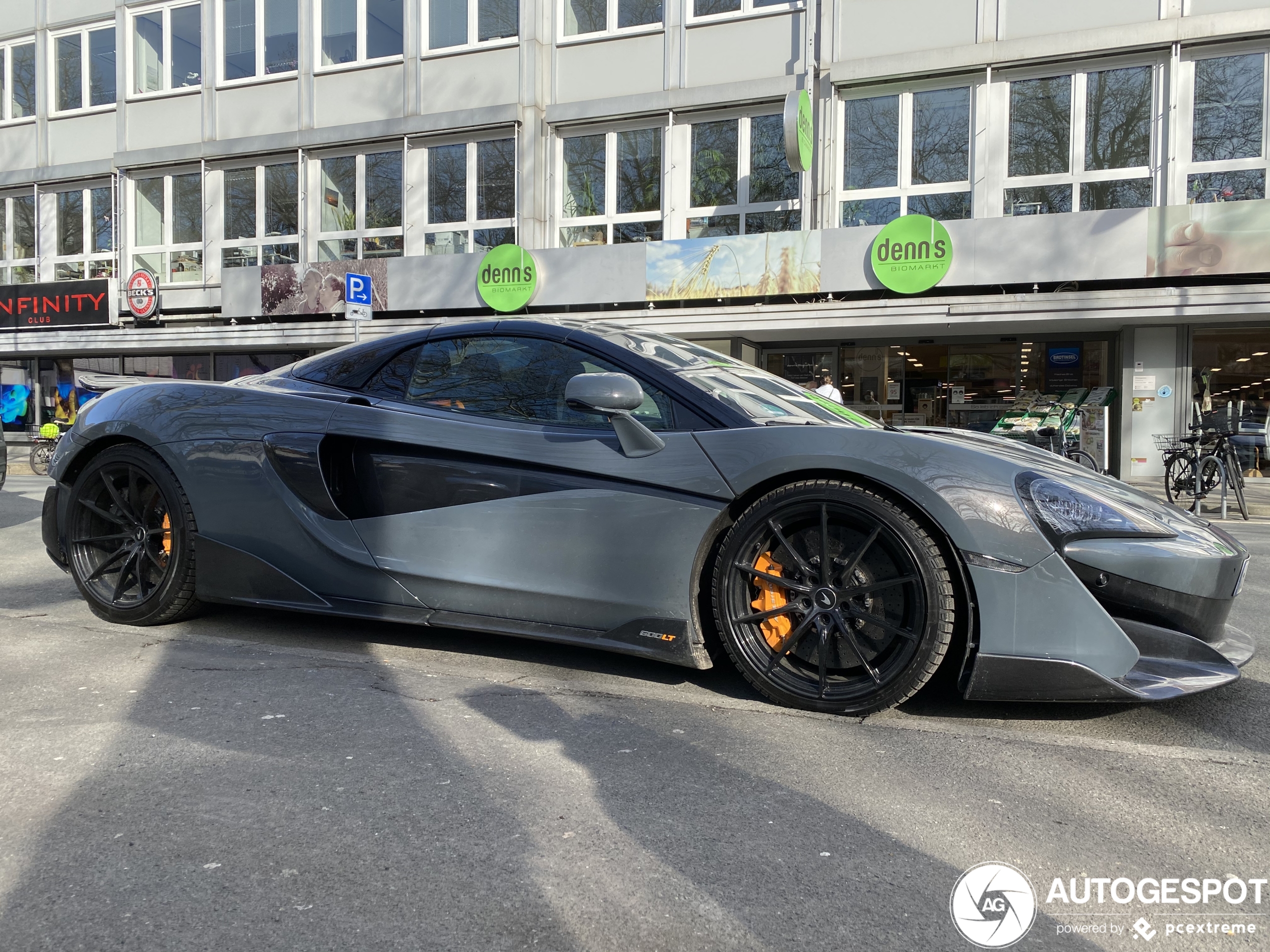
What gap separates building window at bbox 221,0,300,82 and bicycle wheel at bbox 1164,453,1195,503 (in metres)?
17.0

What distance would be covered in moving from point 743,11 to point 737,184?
9.18 ft

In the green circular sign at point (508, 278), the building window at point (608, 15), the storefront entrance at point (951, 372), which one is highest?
the building window at point (608, 15)

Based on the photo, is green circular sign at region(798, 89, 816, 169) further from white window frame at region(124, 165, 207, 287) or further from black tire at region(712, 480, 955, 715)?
black tire at region(712, 480, 955, 715)

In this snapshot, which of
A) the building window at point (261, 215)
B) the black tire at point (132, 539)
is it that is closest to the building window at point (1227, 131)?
the black tire at point (132, 539)

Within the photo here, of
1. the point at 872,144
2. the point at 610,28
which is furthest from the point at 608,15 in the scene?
the point at 872,144

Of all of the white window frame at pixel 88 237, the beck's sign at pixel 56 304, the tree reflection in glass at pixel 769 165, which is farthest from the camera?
the white window frame at pixel 88 237

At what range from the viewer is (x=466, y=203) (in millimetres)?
17547

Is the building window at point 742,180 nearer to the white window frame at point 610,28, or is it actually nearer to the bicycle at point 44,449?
the white window frame at point 610,28

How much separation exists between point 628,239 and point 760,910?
15682 mm

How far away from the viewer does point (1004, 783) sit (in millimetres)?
2328

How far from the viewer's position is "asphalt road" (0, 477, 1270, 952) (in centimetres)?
167

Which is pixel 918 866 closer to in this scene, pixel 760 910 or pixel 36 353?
pixel 760 910

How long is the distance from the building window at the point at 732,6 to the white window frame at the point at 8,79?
51.1 ft

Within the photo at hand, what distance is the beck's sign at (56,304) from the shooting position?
20.3 metres
